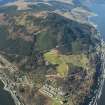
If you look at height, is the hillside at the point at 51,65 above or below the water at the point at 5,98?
below

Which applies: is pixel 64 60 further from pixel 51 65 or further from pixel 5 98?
pixel 5 98

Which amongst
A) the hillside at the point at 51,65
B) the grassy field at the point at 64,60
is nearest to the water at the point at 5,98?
the hillside at the point at 51,65

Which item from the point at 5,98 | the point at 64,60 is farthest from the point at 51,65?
the point at 5,98

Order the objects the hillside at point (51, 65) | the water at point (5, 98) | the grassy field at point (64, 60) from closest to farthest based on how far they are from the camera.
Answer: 1. the water at point (5, 98)
2. the hillside at point (51, 65)
3. the grassy field at point (64, 60)

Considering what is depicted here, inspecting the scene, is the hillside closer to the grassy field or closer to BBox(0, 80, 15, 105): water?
the grassy field

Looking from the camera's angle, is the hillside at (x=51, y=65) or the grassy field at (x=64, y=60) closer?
the hillside at (x=51, y=65)

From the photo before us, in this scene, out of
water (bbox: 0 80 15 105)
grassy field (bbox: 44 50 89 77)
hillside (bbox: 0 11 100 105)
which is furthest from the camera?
grassy field (bbox: 44 50 89 77)

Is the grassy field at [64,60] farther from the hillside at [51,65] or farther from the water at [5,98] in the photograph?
the water at [5,98]

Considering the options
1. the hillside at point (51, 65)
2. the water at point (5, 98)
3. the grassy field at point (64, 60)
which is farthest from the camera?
the grassy field at point (64, 60)

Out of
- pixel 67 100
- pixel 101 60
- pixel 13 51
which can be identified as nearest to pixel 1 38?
pixel 13 51

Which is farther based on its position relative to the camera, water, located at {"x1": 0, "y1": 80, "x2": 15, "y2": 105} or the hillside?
the hillside

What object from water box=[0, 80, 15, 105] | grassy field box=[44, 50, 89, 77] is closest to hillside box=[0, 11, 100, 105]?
grassy field box=[44, 50, 89, 77]
